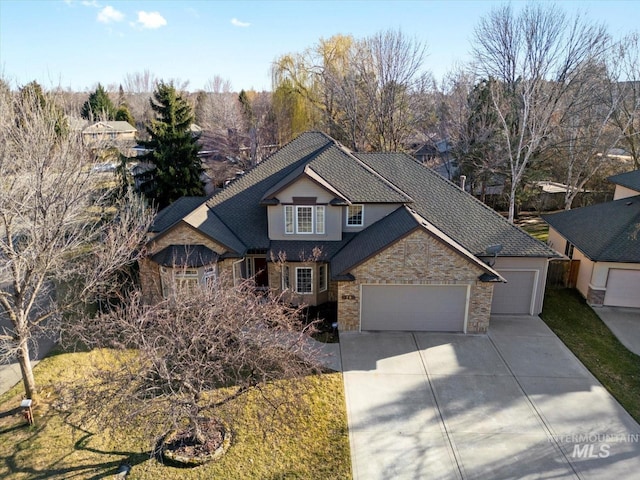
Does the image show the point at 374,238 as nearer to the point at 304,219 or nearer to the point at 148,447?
the point at 304,219

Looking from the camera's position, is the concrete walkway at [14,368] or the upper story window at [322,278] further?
the upper story window at [322,278]

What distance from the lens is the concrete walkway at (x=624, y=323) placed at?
16.4m

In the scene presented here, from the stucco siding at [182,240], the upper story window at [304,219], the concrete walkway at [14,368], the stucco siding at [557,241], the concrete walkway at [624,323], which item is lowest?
the concrete walkway at [14,368]

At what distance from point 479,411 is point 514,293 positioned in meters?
7.39

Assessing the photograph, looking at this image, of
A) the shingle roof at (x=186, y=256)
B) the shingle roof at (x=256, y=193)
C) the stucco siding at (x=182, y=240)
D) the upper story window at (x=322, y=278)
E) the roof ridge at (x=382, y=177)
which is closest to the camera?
the shingle roof at (x=186, y=256)

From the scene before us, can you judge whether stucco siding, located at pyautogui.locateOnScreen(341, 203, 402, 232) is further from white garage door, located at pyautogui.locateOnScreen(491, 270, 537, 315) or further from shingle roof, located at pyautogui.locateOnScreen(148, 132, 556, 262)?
white garage door, located at pyautogui.locateOnScreen(491, 270, 537, 315)

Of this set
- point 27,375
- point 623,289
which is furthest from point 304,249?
point 623,289

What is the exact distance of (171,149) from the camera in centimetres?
2930

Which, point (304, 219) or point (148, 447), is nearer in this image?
point (148, 447)

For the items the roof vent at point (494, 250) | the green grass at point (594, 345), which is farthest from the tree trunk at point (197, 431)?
the roof vent at point (494, 250)

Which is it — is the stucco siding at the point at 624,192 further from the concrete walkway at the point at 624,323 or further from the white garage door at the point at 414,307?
the white garage door at the point at 414,307

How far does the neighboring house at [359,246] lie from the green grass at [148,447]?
17.3 feet

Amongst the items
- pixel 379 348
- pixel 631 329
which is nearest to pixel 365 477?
pixel 379 348

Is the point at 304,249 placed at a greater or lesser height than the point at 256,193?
lesser
